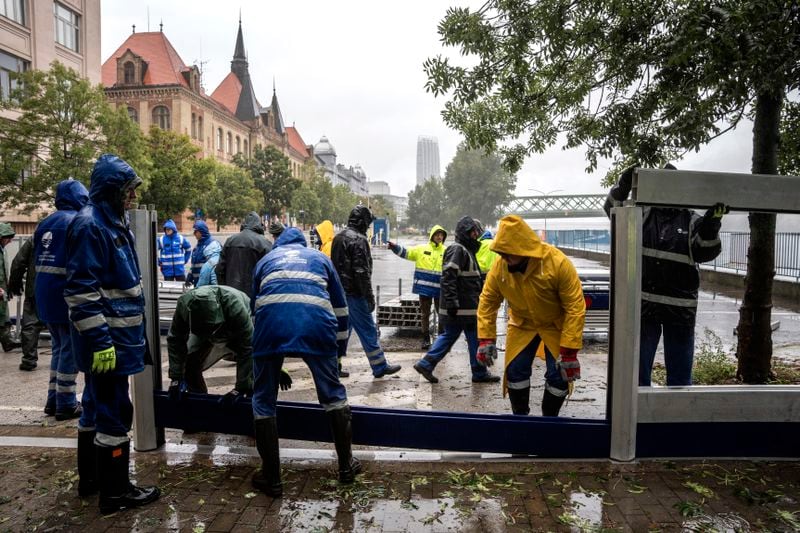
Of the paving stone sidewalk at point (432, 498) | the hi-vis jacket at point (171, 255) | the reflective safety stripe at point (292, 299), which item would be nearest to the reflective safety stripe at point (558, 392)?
the paving stone sidewalk at point (432, 498)

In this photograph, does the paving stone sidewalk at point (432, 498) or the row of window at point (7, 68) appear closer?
the paving stone sidewalk at point (432, 498)

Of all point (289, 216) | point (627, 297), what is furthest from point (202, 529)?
point (289, 216)

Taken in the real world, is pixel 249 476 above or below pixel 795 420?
below

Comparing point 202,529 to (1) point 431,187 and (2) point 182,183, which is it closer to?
(2) point 182,183

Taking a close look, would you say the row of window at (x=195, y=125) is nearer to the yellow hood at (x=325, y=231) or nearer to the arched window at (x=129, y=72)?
the arched window at (x=129, y=72)

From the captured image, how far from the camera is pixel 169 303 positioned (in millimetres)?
9930

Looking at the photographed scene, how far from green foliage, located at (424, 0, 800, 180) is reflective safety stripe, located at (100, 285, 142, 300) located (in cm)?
385

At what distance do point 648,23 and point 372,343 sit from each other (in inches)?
170

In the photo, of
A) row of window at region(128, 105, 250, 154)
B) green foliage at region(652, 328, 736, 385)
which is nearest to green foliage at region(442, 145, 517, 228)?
row of window at region(128, 105, 250, 154)

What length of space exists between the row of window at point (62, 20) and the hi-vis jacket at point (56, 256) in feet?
90.3

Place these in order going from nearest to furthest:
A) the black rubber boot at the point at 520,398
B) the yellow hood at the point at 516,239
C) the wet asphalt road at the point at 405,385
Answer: the yellow hood at the point at 516,239
the black rubber boot at the point at 520,398
the wet asphalt road at the point at 405,385

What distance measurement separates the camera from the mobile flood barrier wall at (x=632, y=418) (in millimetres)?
3900

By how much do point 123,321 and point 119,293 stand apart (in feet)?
0.57

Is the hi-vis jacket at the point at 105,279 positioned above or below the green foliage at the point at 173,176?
below
